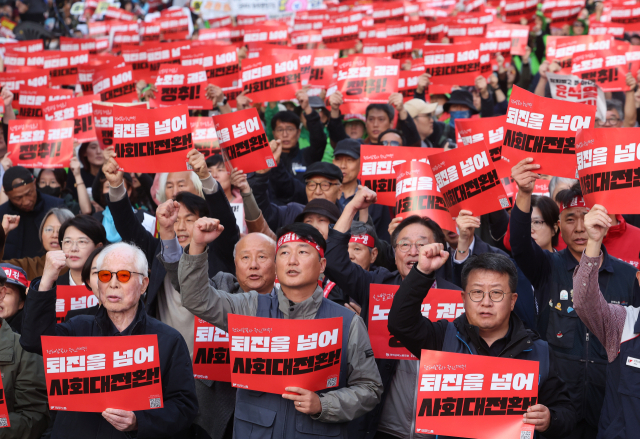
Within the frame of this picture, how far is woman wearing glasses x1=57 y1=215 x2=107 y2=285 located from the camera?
17.3ft

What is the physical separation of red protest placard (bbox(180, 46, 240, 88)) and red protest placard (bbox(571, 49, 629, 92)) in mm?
4224

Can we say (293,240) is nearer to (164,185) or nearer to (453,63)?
(164,185)

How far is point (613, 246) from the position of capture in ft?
18.4

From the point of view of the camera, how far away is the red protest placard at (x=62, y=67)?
10852 millimetres

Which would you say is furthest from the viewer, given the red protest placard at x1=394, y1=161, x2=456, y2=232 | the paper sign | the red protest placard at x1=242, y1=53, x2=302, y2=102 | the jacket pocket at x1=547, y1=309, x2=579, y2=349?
the red protest placard at x1=242, y1=53, x2=302, y2=102

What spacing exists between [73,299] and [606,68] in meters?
6.77

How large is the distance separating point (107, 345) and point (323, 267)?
48.3 inches

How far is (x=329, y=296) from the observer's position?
16.2ft

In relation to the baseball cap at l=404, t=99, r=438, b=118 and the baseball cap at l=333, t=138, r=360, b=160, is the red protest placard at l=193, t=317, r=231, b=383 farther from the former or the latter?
the baseball cap at l=404, t=99, r=438, b=118

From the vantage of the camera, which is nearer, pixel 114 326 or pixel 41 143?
pixel 114 326

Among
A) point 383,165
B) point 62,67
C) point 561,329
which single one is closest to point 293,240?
point 561,329

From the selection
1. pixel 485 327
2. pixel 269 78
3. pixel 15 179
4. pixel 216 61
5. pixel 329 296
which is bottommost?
pixel 329 296

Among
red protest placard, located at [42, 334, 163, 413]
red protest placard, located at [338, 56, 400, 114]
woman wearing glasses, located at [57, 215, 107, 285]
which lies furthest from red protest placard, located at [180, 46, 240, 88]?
red protest placard, located at [42, 334, 163, 413]

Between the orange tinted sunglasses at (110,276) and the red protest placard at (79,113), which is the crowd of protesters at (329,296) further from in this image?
the red protest placard at (79,113)
